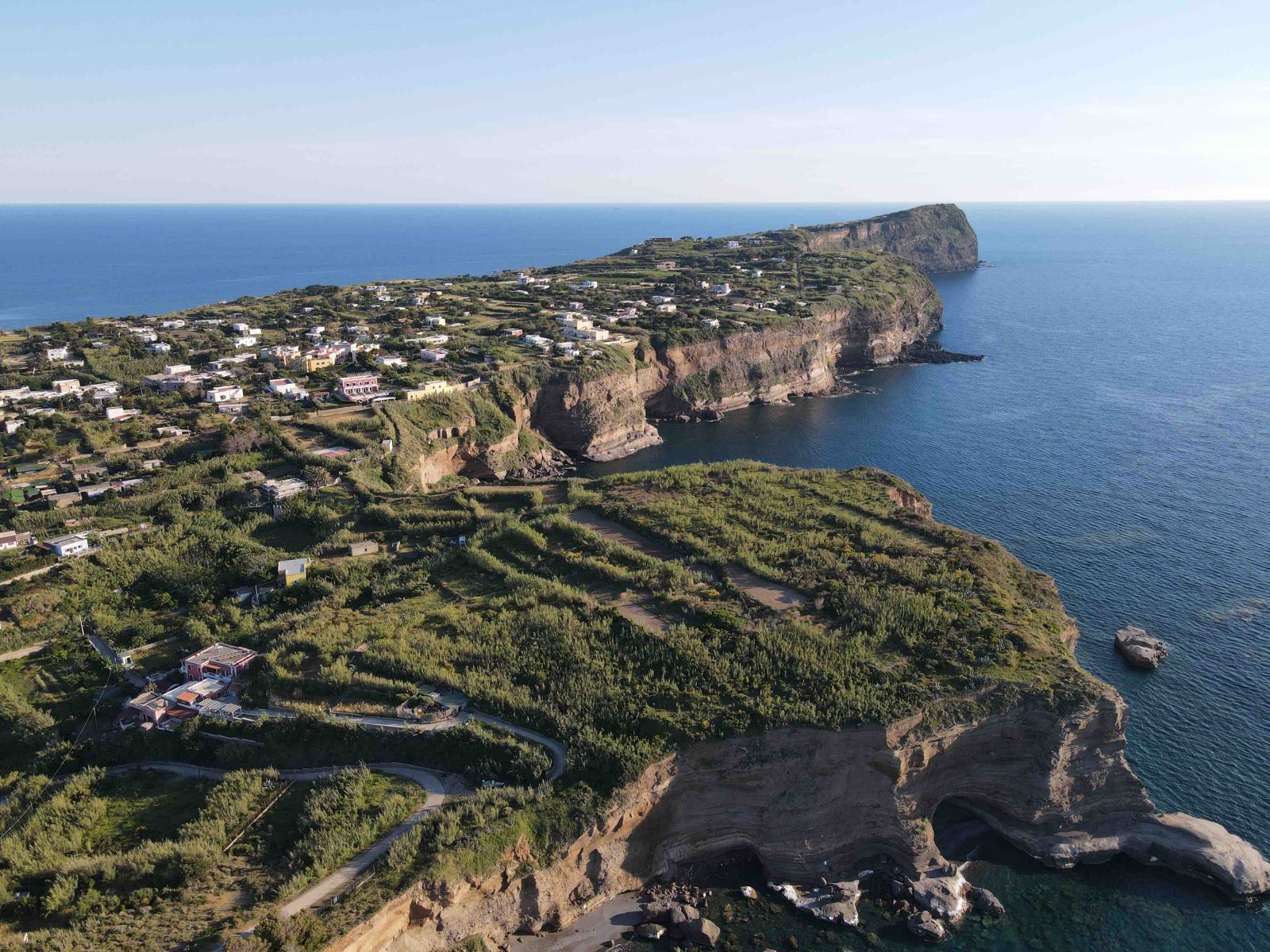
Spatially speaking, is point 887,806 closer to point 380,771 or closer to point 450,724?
point 450,724

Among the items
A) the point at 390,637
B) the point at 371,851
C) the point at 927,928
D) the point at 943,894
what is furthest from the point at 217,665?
the point at 943,894

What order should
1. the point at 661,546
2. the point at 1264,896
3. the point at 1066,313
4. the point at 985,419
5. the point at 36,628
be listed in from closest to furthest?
the point at 1264,896 → the point at 36,628 → the point at 661,546 → the point at 985,419 → the point at 1066,313

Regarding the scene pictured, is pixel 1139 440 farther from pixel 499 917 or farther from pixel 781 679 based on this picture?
pixel 499 917

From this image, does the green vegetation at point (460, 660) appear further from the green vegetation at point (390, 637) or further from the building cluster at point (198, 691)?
the building cluster at point (198, 691)

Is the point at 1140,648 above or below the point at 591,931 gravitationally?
above

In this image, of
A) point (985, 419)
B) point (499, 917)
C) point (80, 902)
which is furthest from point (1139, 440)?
point (80, 902)

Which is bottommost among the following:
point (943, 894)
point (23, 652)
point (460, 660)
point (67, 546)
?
point (943, 894)
